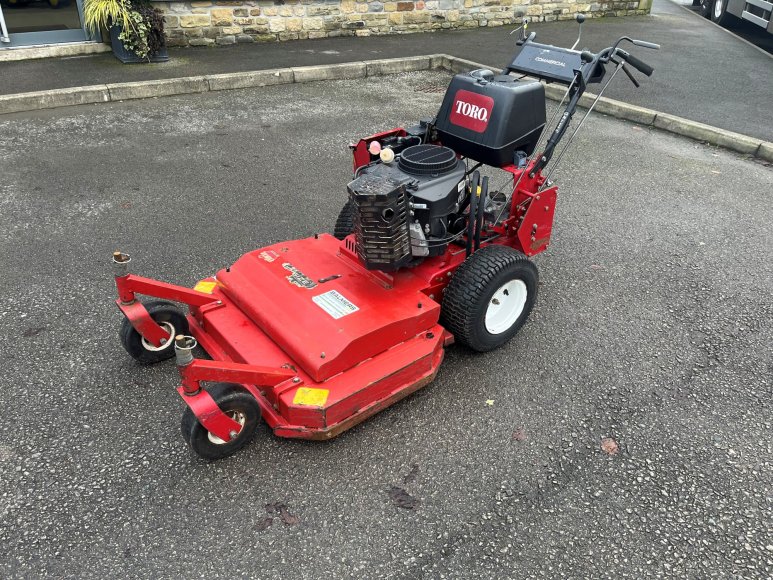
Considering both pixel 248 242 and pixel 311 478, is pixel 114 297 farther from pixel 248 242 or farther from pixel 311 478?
pixel 311 478

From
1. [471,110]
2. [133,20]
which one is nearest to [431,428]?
[471,110]

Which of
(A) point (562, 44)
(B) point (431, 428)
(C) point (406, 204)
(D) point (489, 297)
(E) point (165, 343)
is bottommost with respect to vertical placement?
(B) point (431, 428)

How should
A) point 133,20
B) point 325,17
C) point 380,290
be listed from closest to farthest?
1. point 380,290
2. point 133,20
3. point 325,17

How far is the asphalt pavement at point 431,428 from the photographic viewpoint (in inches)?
90.4

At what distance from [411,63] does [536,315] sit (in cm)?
624

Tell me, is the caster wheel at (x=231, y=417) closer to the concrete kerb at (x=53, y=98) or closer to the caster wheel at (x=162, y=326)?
the caster wheel at (x=162, y=326)

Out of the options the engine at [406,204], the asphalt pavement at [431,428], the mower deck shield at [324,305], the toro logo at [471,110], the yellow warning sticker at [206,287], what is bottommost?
the asphalt pavement at [431,428]

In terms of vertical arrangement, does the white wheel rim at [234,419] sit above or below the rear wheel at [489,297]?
below

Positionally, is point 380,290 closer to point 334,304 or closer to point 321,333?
point 334,304

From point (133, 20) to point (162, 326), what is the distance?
6.25 metres

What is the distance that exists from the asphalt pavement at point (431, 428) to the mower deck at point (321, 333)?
23cm

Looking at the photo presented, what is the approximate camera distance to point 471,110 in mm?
3174

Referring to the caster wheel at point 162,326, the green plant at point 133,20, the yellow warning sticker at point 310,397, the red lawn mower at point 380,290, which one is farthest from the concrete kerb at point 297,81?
the yellow warning sticker at point 310,397

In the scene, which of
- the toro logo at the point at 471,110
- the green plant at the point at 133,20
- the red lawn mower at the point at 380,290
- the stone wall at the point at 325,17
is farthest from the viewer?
the stone wall at the point at 325,17
